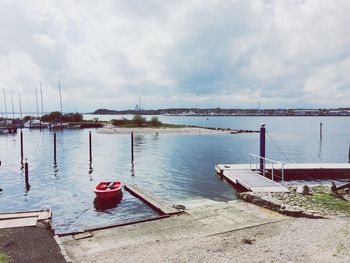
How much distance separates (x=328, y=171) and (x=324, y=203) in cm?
1587

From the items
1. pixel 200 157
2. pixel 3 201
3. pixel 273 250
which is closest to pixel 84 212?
pixel 3 201

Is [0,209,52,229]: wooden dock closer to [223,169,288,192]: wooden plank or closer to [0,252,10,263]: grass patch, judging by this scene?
[0,252,10,263]: grass patch

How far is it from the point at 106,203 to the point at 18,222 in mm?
8854

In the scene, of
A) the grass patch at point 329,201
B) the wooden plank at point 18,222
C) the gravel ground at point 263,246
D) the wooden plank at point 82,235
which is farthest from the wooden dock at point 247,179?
the wooden plank at point 18,222

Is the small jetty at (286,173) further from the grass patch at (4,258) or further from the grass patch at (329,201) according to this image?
the grass patch at (4,258)

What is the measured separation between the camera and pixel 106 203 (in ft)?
74.1

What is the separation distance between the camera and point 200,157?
46250mm

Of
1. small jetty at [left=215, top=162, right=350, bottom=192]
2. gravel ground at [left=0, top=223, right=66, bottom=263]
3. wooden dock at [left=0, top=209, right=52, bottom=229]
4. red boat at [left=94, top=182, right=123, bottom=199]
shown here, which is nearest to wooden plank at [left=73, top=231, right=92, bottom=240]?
gravel ground at [left=0, top=223, right=66, bottom=263]

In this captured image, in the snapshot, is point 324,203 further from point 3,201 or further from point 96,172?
point 96,172

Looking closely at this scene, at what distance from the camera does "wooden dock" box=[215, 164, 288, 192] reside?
21425 millimetres

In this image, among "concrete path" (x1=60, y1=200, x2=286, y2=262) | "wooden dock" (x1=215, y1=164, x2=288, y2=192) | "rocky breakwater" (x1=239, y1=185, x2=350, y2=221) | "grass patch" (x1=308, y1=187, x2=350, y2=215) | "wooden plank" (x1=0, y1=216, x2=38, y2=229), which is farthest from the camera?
"wooden dock" (x1=215, y1=164, x2=288, y2=192)

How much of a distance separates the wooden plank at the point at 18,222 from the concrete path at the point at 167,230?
5.67 ft

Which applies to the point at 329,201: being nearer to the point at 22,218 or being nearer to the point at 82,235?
the point at 82,235

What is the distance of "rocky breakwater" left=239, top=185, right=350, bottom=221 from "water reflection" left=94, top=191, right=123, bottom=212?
8848 mm
